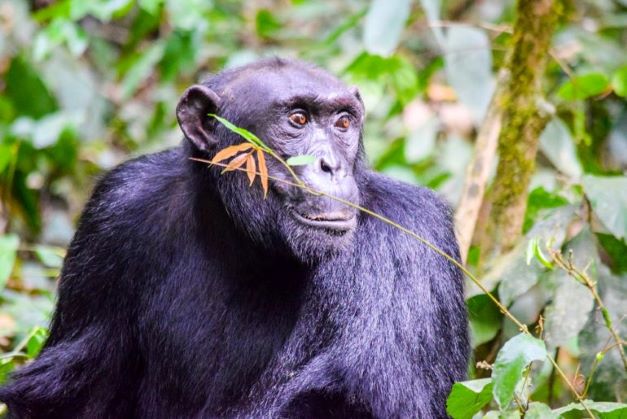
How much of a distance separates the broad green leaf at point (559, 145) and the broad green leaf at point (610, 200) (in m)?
1.45

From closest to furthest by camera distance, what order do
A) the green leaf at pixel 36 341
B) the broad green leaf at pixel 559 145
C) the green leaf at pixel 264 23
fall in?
the green leaf at pixel 36 341 < the broad green leaf at pixel 559 145 < the green leaf at pixel 264 23

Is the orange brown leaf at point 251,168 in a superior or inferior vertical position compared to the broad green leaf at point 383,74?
inferior

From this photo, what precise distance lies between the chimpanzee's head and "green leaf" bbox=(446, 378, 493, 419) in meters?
0.96

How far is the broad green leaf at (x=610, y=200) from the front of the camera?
494 centimetres

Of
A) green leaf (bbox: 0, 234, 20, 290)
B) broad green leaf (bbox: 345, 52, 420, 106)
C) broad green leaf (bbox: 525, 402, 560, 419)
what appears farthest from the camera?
broad green leaf (bbox: 345, 52, 420, 106)

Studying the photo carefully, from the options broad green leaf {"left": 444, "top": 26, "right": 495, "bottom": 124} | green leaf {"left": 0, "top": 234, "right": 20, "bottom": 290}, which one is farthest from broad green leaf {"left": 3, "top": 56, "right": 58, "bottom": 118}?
broad green leaf {"left": 444, "top": 26, "right": 495, "bottom": 124}

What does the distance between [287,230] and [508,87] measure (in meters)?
1.98

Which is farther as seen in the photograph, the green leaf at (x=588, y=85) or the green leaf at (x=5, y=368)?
the green leaf at (x=588, y=85)

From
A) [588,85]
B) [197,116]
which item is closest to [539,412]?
[197,116]

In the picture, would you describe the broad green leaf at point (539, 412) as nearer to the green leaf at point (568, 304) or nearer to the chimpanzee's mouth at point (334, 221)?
the green leaf at point (568, 304)

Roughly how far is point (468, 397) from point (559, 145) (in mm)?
3171

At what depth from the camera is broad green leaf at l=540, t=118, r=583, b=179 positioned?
21.7 ft

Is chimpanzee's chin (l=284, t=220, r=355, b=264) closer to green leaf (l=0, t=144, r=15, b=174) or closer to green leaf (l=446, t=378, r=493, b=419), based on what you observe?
green leaf (l=446, t=378, r=493, b=419)

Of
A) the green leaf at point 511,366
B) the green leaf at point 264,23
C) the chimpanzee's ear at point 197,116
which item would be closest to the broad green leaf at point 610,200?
the green leaf at point 511,366
